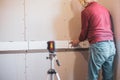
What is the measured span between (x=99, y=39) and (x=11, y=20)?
109 cm

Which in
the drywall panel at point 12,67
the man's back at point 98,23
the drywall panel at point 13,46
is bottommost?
the drywall panel at point 12,67

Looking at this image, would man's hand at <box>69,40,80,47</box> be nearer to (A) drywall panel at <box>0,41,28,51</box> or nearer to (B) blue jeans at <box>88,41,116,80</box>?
(B) blue jeans at <box>88,41,116,80</box>

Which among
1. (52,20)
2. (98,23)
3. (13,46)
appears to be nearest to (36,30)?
(52,20)

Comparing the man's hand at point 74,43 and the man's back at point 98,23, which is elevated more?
the man's back at point 98,23

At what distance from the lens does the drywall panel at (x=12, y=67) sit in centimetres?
253

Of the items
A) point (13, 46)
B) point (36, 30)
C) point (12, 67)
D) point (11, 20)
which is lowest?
point (12, 67)

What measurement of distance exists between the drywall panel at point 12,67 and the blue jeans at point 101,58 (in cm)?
87

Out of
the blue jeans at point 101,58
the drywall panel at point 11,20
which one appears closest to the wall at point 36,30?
the drywall panel at point 11,20

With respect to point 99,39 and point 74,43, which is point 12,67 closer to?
point 74,43

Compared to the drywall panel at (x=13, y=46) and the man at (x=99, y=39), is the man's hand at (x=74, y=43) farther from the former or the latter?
the drywall panel at (x=13, y=46)

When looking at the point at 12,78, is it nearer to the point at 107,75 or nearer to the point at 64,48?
the point at 64,48

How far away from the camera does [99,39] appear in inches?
89.0

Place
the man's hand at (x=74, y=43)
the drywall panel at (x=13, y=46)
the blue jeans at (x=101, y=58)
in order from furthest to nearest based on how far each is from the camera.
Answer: the man's hand at (x=74, y=43) → the drywall panel at (x=13, y=46) → the blue jeans at (x=101, y=58)

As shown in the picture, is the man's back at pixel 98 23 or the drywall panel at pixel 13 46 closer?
the man's back at pixel 98 23
